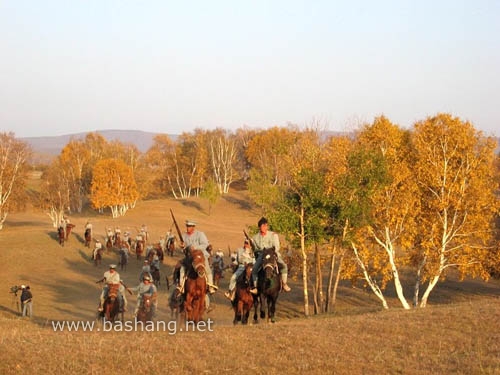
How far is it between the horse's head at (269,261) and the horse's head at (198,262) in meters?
1.58

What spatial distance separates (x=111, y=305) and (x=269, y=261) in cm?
574

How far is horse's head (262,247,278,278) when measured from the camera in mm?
14559

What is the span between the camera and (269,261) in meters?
14.7

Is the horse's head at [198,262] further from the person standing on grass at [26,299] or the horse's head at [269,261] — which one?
the person standing on grass at [26,299]

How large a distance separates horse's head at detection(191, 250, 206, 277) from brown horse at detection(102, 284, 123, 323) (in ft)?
16.2

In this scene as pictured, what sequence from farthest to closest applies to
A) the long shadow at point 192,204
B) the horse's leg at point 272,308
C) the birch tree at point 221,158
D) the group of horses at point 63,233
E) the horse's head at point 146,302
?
the birch tree at point 221,158 < the long shadow at point 192,204 < the group of horses at point 63,233 < the horse's head at point 146,302 < the horse's leg at point 272,308

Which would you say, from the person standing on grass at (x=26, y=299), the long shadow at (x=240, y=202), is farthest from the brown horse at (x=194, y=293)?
the long shadow at (x=240, y=202)

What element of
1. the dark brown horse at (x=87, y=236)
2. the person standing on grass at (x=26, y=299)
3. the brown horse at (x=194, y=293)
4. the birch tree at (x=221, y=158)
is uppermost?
the birch tree at (x=221, y=158)

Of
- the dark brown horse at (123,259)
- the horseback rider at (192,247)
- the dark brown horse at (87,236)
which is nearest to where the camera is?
the horseback rider at (192,247)

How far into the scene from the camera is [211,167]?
106 metres

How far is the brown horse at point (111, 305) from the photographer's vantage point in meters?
17.9

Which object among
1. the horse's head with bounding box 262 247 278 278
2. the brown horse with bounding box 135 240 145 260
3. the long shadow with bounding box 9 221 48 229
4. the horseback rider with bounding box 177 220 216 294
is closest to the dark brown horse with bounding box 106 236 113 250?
the brown horse with bounding box 135 240 145 260

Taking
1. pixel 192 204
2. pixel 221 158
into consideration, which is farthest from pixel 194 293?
pixel 221 158

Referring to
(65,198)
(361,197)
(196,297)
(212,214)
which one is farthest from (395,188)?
(212,214)
